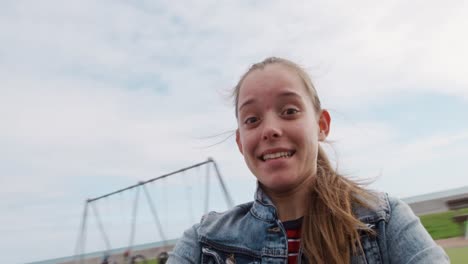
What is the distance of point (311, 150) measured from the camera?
138 cm

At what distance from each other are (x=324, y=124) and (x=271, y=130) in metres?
0.32

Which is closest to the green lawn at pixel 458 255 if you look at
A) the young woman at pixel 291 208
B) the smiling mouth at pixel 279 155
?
the young woman at pixel 291 208

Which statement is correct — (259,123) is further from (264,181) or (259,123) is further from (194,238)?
(194,238)

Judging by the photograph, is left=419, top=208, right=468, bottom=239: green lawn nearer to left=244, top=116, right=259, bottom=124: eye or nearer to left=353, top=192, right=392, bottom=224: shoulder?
left=353, top=192, right=392, bottom=224: shoulder

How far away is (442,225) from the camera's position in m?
11.2

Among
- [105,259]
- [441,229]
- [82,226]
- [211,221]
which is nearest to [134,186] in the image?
[105,259]

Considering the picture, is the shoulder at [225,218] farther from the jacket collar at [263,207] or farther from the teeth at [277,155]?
the teeth at [277,155]

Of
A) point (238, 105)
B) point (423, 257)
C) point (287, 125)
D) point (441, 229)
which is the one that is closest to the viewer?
point (423, 257)

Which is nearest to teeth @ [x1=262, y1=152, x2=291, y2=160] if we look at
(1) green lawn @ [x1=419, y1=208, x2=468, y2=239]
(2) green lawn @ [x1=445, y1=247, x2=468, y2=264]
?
(2) green lawn @ [x1=445, y1=247, x2=468, y2=264]

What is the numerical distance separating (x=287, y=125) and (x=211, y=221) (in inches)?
15.3

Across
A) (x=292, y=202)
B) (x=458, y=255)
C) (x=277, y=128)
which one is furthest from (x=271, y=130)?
(x=458, y=255)

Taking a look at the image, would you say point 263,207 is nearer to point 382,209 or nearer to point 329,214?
point 329,214

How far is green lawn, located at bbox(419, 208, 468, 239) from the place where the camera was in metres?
10.4

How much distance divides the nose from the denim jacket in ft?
0.69
